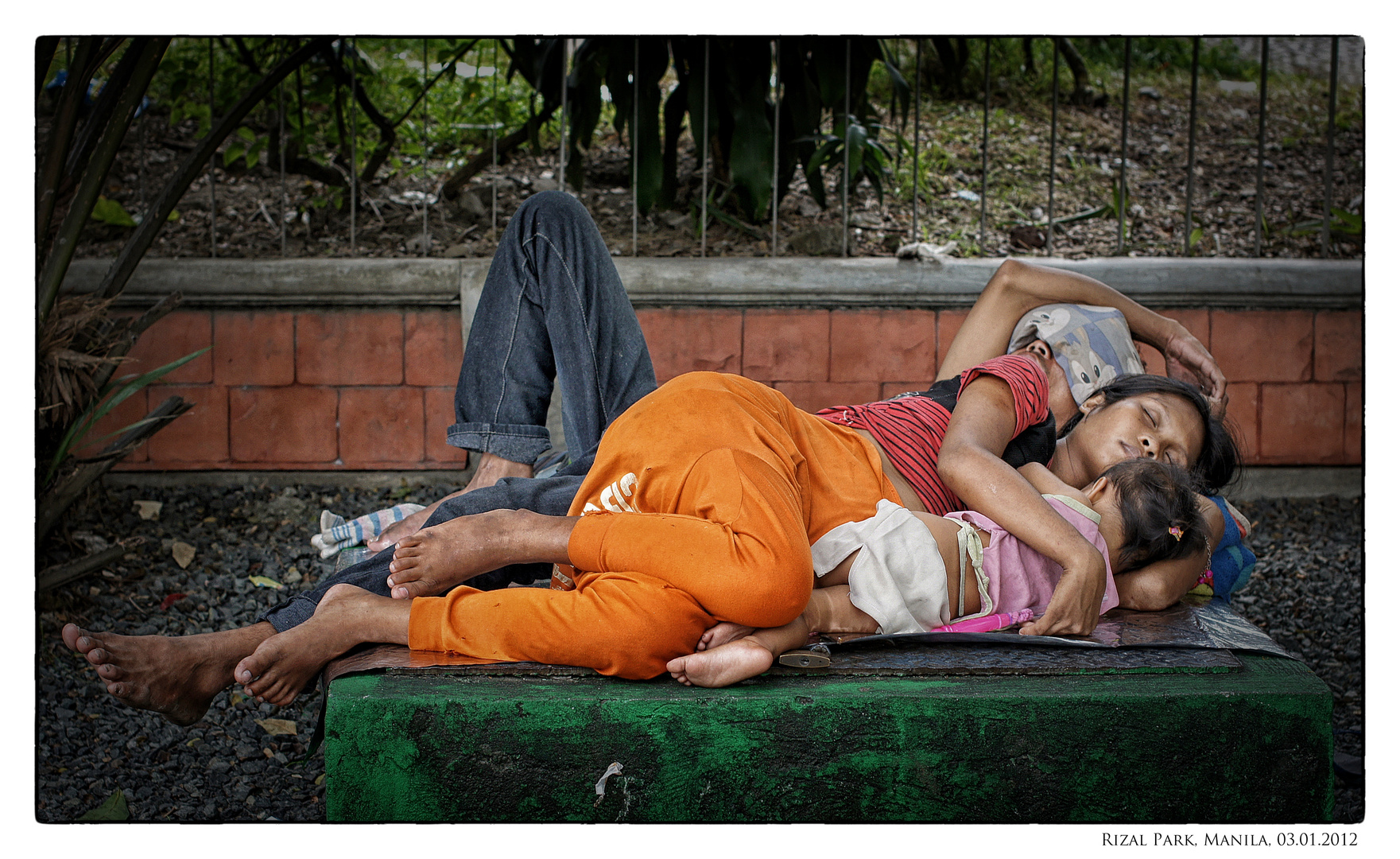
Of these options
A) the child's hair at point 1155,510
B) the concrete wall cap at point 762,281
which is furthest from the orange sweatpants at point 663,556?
the concrete wall cap at point 762,281

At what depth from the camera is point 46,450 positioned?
2.47m

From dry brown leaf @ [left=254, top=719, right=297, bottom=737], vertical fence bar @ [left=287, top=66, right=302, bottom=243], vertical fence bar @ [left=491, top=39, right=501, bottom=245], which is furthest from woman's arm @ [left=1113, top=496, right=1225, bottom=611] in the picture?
vertical fence bar @ [left=287, top=66, right=302, bottom=243]

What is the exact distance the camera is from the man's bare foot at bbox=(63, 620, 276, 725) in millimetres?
1502

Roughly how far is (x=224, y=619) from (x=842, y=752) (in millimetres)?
1767

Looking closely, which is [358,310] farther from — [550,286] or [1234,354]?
[1234,354]

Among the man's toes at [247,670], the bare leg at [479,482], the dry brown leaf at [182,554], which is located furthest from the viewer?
the dry brown leaf at [182,554]

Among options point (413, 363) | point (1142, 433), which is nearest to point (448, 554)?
point (1142, 433)

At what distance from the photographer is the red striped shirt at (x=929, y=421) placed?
1957mm

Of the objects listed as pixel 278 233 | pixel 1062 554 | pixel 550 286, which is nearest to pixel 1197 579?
pixel 1062 554

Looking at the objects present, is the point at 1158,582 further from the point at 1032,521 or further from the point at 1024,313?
the point at 1024,313

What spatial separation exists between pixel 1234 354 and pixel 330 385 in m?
2.88

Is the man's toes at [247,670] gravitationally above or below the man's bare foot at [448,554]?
below

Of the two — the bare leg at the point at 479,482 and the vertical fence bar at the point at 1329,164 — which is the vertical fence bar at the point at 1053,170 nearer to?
the vertical fence bar at the point at 1329,164

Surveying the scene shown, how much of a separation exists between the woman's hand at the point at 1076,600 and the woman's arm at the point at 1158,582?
22 cm
